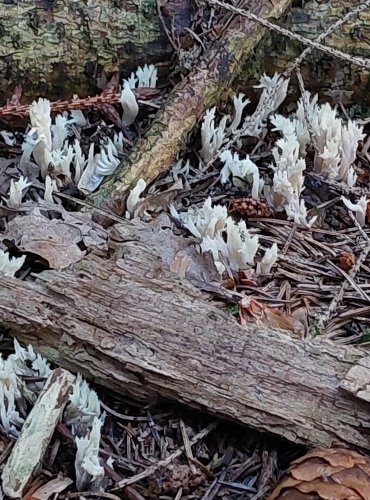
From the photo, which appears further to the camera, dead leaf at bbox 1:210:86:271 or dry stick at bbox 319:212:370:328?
dead leaf at bbox 1:210:86:271

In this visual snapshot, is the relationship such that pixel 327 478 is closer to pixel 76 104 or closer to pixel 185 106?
pixel 185 106

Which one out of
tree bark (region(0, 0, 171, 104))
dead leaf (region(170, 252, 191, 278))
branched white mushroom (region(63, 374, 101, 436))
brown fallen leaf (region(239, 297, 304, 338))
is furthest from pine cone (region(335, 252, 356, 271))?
tree bark (region(0, 0, 171, 104))

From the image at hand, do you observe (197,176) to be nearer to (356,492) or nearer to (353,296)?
(353,296)

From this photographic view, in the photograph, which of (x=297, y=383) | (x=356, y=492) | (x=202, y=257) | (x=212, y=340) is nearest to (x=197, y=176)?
(x=202, y=257)

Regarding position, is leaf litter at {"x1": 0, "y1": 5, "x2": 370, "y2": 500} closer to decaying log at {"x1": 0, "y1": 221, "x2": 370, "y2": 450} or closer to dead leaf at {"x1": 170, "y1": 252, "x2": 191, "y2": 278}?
dead leaf at {"x1": 170, "y1": 252, "x2": 191, "y2": 278}

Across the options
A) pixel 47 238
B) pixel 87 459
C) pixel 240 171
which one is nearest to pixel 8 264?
pixel 47 238

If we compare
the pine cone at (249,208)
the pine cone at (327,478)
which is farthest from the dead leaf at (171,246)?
the pine cone at (327,478)
